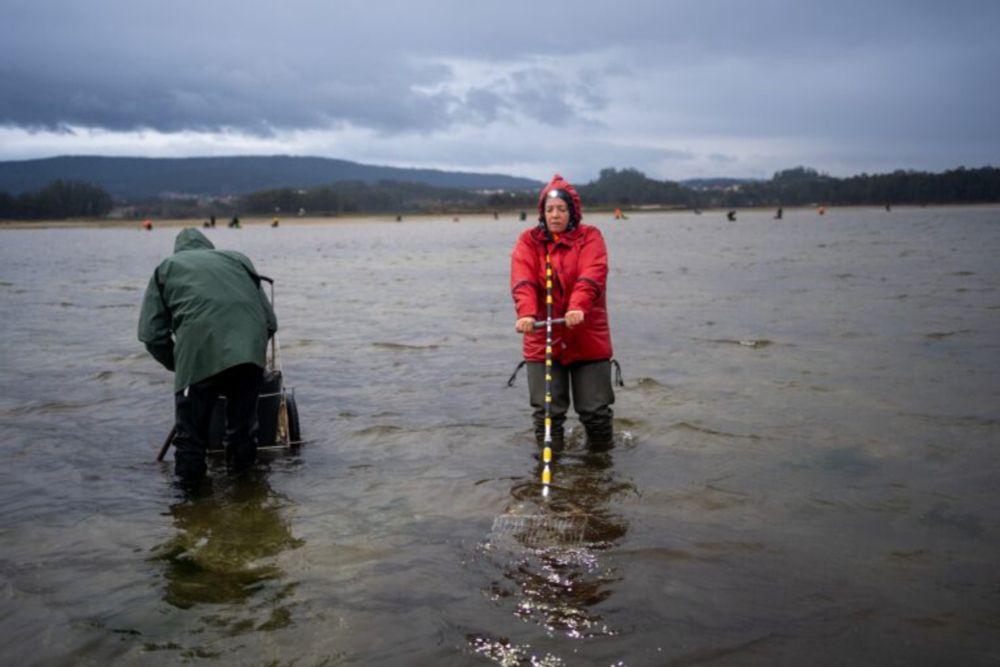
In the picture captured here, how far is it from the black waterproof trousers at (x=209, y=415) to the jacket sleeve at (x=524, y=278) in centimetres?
235

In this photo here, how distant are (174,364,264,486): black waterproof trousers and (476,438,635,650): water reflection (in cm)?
249

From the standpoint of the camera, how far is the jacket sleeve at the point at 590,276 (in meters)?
7.25

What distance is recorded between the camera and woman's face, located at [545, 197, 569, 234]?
7.43 m

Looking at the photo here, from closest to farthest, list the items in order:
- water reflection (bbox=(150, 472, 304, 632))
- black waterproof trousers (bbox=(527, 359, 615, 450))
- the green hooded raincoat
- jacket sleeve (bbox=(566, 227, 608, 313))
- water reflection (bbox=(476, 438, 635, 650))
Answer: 1. water reflection (bbox=(476, 438, 635, 650))
2. water reflection (bbox=(150, 472, 304, 632))
3. the green hooded raincoat
4. jacket sleeve (bbox=(566, 227, 608, 313))
5. black waterproof trousers (bbox=(527, 359, 615, 450))

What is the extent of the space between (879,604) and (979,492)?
103 inches

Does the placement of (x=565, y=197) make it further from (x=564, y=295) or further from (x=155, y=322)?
(x=155, y=322)

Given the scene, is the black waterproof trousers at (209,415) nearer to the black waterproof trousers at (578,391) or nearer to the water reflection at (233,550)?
the water reflection at (233,550)

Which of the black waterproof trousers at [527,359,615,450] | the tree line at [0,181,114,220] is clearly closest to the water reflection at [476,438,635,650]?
the black waterproof trousers at [527,359,615,450]

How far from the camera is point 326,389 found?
12.3 meters

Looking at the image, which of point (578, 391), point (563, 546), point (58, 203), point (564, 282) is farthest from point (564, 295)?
point (58, 203)

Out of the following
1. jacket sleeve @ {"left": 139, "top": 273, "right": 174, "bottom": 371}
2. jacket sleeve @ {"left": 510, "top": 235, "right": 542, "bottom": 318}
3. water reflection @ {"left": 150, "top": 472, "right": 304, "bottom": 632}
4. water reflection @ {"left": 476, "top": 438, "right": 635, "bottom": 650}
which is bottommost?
water reflection @ {"left": 150, "top": 472, "right": 304, "bottom": 632}

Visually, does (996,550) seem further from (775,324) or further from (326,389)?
(775,324)

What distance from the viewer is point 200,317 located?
22.7 feet

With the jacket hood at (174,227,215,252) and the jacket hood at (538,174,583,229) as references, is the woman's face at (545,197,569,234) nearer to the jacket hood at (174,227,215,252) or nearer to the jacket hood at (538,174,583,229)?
the jacket hood at (538,174,583,229)
